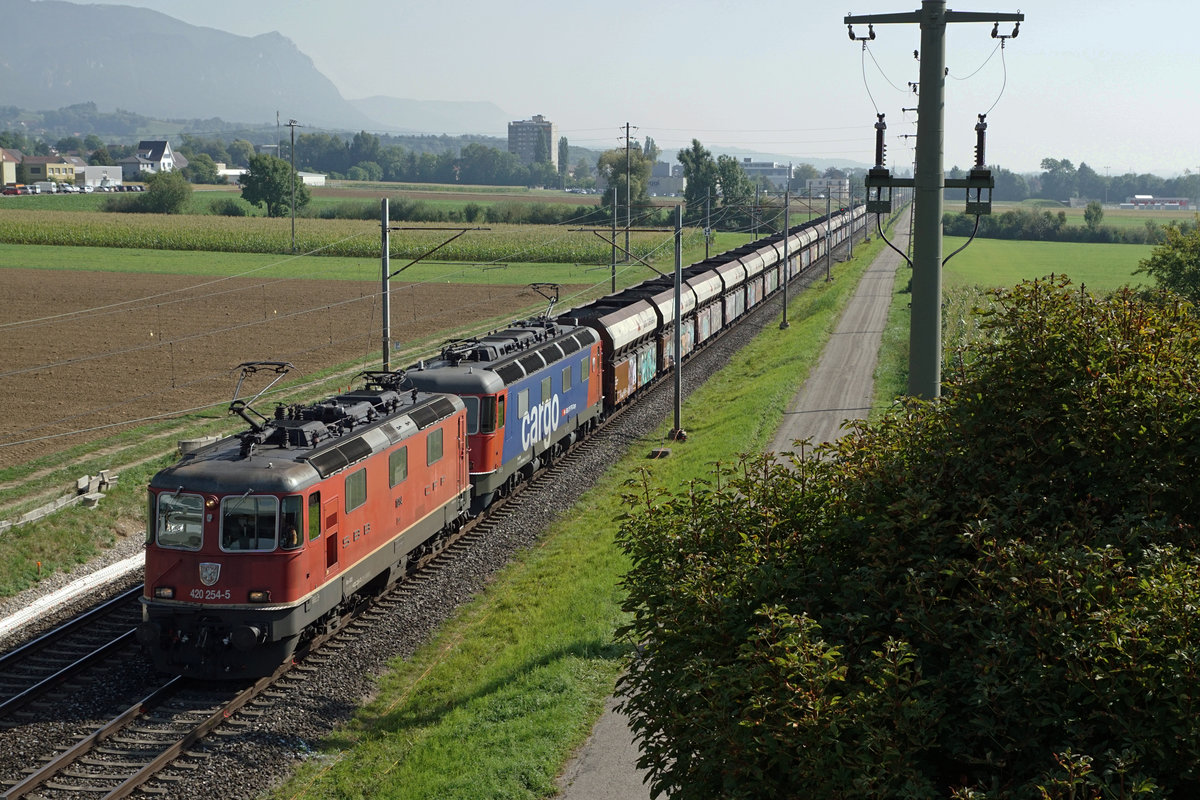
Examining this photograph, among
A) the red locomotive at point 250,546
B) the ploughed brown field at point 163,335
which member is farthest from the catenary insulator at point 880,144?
the ploughed brown field at point 163,335

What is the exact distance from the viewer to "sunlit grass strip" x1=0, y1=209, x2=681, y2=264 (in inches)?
4237

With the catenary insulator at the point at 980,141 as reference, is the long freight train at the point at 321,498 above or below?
below

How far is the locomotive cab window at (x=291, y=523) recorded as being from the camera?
17703 mm

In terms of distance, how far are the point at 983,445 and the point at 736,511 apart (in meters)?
2.27

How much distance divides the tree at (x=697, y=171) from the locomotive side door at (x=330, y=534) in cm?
13194

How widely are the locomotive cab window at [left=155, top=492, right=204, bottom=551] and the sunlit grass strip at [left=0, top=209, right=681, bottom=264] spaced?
268 feet

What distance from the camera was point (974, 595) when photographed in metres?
7.88

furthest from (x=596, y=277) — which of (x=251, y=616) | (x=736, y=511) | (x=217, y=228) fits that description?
(x=736, y=511)

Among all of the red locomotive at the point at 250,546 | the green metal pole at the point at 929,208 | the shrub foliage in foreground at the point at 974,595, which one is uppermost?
the green metal pole at the point at 929,208

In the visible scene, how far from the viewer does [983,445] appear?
30.1ft

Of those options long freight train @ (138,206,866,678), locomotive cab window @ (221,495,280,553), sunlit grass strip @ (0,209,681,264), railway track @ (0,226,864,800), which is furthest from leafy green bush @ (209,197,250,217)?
locomotive cab window @ (221,495,280,553)

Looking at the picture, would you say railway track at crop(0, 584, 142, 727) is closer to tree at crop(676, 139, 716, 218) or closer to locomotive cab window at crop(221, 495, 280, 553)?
locomotive cab window at crop(221, 495, 280, 553)

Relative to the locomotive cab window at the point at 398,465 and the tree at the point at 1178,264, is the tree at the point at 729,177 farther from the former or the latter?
the locomotive cab window at the point at 398,465

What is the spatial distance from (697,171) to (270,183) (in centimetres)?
5644
